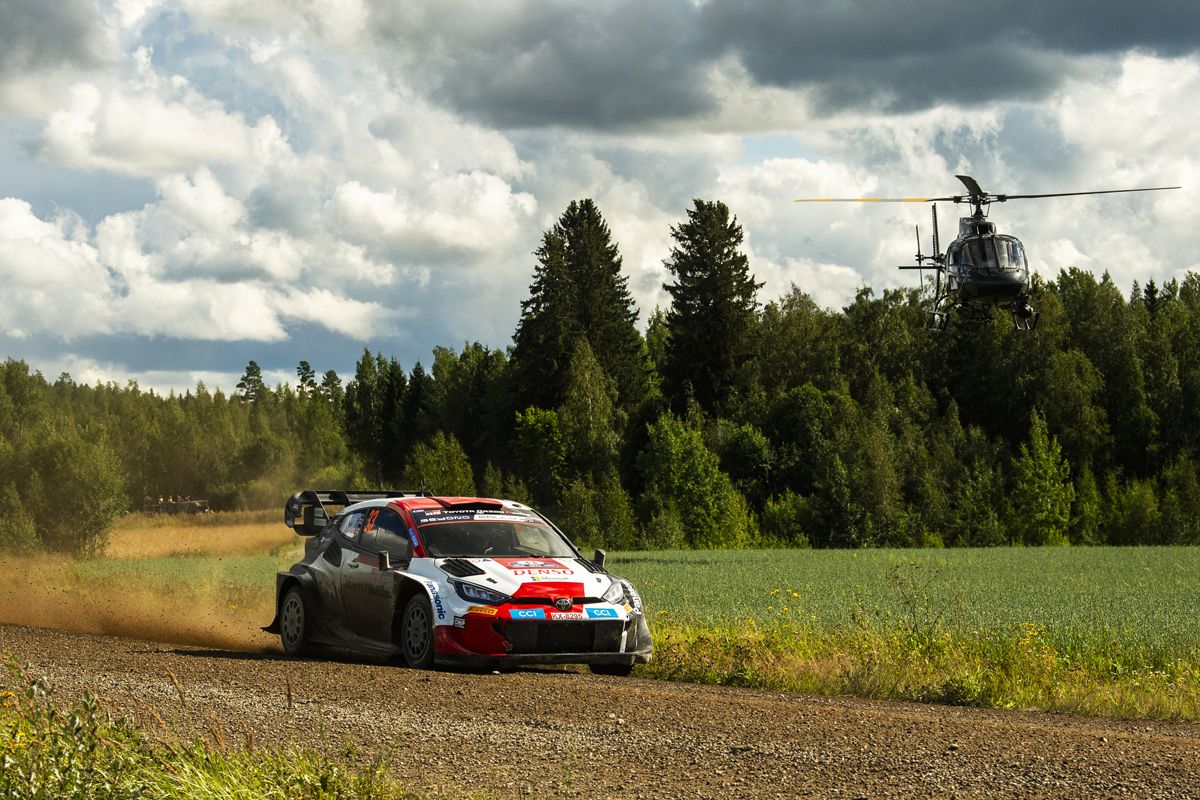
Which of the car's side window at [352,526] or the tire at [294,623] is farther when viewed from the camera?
the tire at [294,623]

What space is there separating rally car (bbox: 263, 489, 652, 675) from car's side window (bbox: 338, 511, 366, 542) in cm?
2

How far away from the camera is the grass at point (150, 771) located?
6.73 m

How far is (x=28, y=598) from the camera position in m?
23.1

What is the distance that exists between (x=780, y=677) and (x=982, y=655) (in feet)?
7.75

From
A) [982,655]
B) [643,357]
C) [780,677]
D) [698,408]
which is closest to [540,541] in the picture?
[780,677]

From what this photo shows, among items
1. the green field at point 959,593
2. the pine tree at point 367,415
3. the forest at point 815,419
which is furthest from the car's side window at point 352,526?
the pine tree at point 367,415

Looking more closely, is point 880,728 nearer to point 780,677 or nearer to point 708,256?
point 780,677

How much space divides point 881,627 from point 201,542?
55751mm

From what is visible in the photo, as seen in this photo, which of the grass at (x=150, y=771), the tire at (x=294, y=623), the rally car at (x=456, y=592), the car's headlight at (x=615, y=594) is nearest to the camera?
the grass at (x=150, y=771)

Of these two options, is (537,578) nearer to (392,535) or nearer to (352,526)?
(392,535)

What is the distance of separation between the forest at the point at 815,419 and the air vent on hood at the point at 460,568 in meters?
62.0

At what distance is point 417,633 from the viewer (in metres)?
14.0

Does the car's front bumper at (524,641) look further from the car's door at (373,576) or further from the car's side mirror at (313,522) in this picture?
the car's side mirror at (313,522)

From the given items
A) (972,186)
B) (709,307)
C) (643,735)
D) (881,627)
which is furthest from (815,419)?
(643,735)
